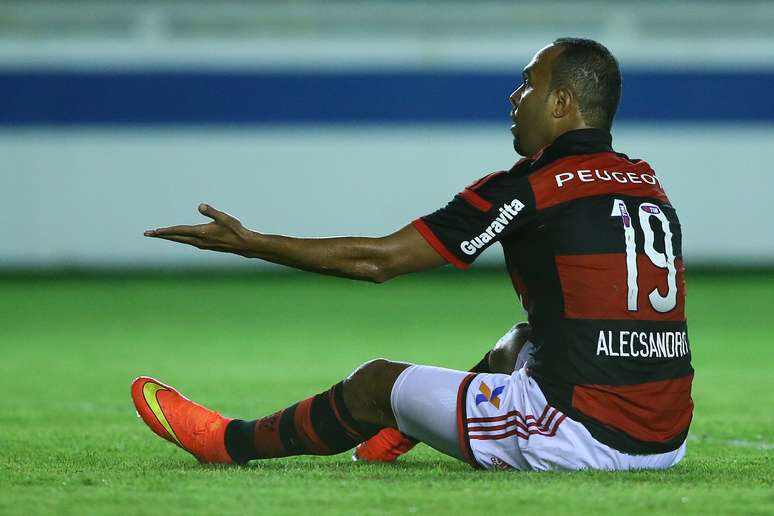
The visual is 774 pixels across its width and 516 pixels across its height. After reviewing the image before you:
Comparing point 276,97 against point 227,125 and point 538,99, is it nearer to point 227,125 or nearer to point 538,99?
point 227,125

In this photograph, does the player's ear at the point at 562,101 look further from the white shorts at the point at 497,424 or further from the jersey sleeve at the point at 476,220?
the white shorts at the point at 497,424

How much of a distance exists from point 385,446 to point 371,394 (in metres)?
0.44

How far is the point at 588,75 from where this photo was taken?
4.30 m

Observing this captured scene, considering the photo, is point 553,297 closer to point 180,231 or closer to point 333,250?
point 333,250

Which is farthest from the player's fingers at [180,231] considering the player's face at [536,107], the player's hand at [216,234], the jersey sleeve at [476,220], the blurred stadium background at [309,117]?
the blurred stadium background at [309,117]

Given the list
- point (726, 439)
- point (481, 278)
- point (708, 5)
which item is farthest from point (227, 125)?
point (726, 439)

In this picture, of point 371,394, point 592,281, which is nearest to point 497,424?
point 371,394

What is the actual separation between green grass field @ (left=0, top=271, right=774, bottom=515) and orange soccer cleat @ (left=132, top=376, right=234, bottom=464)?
7 cm

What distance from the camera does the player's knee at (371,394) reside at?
4.31 metres

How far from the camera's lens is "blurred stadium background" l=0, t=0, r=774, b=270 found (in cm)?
1638

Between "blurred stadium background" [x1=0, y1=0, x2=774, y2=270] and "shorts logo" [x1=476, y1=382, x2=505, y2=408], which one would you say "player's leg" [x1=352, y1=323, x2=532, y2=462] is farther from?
"blurred stadium background" [x1=0, y1=0, x2=774, y2=270]

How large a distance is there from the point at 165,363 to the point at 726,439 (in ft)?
13.8

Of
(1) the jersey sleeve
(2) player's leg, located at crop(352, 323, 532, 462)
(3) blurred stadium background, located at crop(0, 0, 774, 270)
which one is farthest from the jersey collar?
(3) blurred stadium background, located at crop(0, 0, 774, 270)

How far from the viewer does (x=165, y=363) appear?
344 inches
